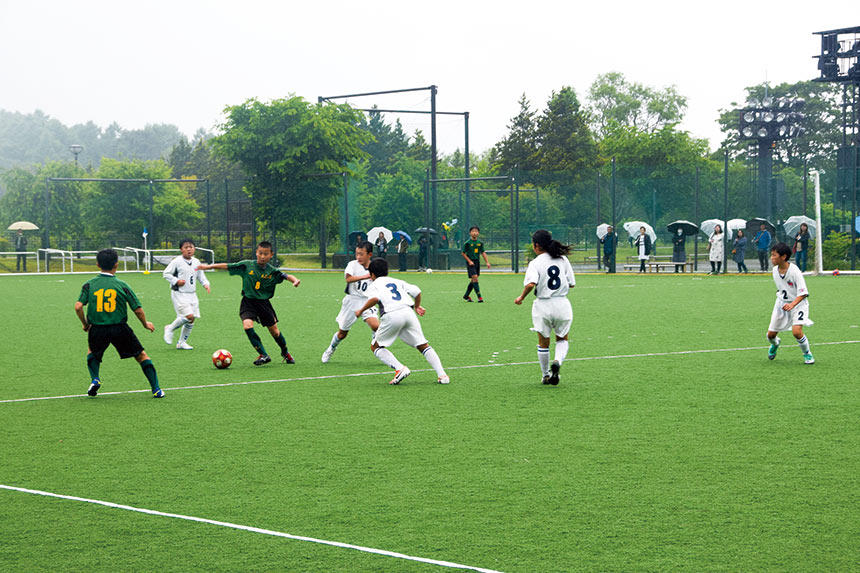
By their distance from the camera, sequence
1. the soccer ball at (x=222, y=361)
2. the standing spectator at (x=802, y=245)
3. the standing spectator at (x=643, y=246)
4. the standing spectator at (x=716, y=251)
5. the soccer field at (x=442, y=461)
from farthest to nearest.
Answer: the standing spectator at (x=643, y=246), the standing spectator at (x=716, y=251), the standing spectator at (x=802, y=245), the soccer ball at (x=222, y=361), the soccer field at (x=442, y=461)

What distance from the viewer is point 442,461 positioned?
21.9 feet

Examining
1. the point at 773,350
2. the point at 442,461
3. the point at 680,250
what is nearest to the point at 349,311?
the point at 773,350

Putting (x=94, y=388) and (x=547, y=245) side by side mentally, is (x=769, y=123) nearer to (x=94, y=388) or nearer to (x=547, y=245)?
(x=547, y=245)

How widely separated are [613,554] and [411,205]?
37.4m

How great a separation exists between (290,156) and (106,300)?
110 ft

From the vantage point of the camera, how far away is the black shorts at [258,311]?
1180cm

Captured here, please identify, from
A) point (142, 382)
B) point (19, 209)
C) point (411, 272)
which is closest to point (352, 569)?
point (142, 382)

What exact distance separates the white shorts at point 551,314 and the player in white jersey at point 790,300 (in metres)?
2.75

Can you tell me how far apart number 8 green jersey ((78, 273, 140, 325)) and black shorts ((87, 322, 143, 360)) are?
6 cm

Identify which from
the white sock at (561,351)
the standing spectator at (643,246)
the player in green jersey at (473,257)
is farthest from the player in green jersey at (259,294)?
the standing spectator at (643,246)

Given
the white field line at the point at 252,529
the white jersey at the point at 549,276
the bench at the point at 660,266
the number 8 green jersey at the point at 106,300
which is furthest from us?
the bench at the point at 660,266

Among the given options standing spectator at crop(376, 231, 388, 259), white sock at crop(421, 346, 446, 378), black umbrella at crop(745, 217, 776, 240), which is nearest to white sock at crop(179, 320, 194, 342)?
white sock at crop(421, 346, 446, 378)

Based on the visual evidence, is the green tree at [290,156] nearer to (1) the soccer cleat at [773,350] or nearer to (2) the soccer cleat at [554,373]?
(1) the soccer cleat at [773,350]

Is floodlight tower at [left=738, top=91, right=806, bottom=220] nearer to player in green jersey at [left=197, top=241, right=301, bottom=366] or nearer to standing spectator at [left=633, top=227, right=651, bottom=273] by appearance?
standing spectator at [left=633, top=227, right=651, bottom=273]
